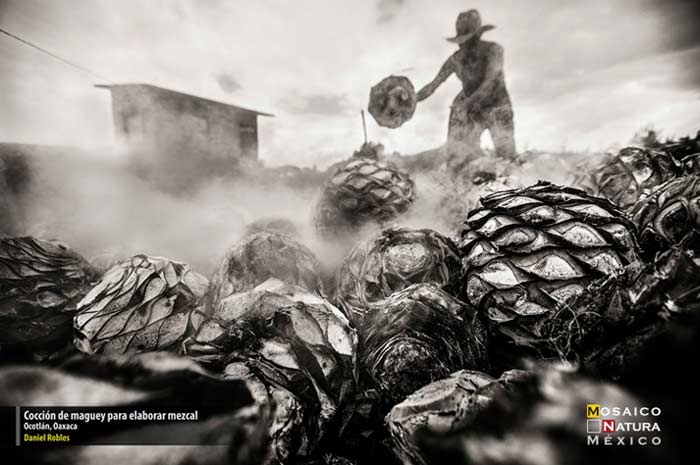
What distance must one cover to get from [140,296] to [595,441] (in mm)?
1244

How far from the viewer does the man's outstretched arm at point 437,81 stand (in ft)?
10.1

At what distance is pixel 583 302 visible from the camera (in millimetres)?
725

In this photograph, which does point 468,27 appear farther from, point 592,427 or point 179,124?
point 179,124

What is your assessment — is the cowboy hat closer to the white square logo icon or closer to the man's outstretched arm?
the man's outstretched arm

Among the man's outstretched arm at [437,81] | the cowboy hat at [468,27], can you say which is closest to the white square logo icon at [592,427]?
the man's outstretched arm at [437,81]

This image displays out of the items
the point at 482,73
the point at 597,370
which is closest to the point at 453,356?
the point at 597,370

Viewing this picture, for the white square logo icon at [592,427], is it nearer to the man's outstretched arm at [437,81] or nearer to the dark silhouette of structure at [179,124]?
the man's outstretched arm at [437,81]

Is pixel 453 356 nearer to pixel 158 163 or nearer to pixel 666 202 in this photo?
pixel 666 202

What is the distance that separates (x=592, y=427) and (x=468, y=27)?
146 inches

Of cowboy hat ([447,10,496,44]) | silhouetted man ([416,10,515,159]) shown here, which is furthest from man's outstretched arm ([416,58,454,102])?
cowboy hat ([447,10,496,44])

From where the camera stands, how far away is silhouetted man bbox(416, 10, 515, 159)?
321 cm

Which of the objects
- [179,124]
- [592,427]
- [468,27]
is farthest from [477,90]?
[179,124]

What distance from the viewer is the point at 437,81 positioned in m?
3.27

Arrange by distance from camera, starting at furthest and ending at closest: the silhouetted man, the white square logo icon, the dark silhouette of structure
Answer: the dark silhouette of structure
the silhouetted man
the white square logo icon
